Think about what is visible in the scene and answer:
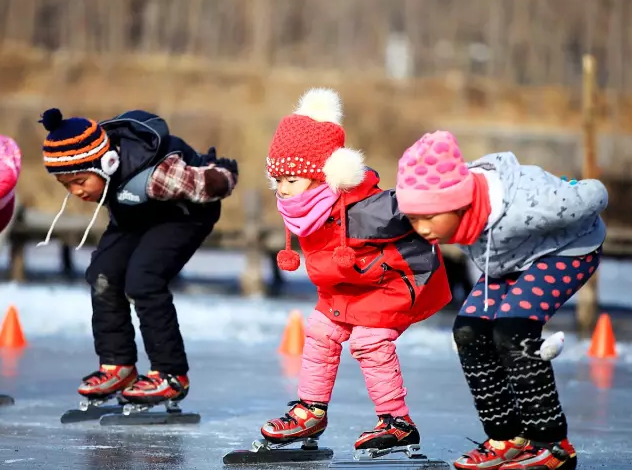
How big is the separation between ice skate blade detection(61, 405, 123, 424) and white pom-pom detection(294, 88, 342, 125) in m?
1.72

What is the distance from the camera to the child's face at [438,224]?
14.5ft

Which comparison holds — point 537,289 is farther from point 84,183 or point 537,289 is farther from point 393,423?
point 84,183

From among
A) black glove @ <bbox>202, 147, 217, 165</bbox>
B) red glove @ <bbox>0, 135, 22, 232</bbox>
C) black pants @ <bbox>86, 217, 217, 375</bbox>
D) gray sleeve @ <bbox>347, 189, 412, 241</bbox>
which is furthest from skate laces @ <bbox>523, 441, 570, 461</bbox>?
red glove @ <bbox>0, 135, 22, 232</bbox>

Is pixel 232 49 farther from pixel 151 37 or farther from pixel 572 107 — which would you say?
pixel 572 107

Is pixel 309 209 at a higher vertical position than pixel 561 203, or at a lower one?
lower

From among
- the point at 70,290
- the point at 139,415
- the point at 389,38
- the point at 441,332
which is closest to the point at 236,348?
the point at 441,332

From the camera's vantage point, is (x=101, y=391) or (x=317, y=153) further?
(x=101, y=391)

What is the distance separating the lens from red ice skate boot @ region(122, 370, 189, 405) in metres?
5.70

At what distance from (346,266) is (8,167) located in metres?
1.96

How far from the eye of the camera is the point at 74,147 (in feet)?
17.6

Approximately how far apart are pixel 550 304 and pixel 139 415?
2.09m

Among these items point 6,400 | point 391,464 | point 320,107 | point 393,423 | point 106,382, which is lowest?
point 6,400

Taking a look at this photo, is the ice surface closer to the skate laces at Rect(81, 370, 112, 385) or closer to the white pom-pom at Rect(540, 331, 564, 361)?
the skate laces at Rect(81, 370, 112, 385)

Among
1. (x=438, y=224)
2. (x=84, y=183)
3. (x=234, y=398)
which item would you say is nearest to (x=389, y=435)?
(x=438, y=224)
